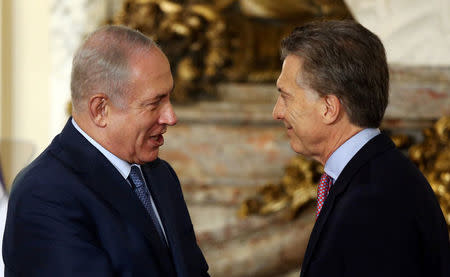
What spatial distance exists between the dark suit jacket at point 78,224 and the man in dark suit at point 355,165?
517 millimetres

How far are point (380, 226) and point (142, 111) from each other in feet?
2.72

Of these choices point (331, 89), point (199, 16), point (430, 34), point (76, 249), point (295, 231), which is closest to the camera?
point (76, 249)

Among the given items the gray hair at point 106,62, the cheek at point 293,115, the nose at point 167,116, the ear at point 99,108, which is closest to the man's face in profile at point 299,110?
the cheek at point 293,115

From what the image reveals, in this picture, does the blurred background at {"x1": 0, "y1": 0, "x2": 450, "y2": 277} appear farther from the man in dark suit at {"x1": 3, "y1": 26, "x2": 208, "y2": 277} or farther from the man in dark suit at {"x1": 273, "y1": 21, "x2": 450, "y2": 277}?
the man in dark suit at {"x1": 3, "y1": 26, "x2": 208, "y2": 277}

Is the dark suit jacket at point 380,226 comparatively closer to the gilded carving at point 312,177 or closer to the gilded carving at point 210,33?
the gilded carving at point 312,177

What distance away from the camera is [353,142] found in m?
2.51

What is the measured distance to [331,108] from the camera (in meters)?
2.51

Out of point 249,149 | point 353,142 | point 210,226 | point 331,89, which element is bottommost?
point 210,226

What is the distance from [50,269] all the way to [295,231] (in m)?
2.84

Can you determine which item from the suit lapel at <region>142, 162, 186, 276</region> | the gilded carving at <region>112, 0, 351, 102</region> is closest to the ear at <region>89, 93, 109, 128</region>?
the suit lapel at <region>142, 162, 186, 276</region>

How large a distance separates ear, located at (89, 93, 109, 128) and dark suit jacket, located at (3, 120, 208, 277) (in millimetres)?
74

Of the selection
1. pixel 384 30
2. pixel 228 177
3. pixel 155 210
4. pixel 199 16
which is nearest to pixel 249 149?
pixel 228 177

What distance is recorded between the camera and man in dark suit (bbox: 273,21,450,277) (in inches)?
89.8

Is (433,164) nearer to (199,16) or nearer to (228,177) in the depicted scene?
(228,177)
